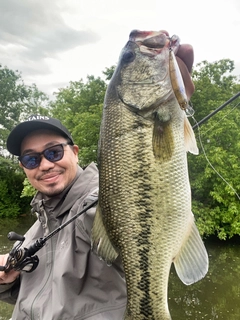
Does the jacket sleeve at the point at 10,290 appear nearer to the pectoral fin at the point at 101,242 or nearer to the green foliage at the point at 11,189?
the pectoral fin at the point at 101,242

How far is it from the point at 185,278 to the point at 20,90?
31.7 m

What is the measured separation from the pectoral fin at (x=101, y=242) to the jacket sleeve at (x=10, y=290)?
46.8 inches

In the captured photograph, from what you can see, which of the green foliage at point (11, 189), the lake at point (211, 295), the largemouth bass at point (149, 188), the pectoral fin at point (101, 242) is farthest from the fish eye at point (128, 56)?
the green foliage at point (11, 189)

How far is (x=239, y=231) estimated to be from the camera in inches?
667

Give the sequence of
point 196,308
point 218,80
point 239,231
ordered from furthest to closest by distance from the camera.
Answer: point 218,80, point 239,231, point 196,308

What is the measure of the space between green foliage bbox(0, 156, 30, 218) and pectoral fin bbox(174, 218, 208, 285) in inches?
Answer: 1019

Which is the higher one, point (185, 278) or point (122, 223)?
point (122, 223)

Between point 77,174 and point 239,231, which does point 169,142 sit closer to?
point 77,174

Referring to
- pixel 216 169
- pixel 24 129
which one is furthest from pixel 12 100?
pixel 24 129

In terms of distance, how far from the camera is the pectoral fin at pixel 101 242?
1848 millimetres

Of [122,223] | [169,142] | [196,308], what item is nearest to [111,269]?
[122,223]

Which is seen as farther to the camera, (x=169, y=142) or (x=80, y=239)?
(x=80, y=239)

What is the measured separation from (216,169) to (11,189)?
1787 centimetres

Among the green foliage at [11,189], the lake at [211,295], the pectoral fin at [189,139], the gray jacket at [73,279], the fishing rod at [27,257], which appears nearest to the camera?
the pectoral fin at [189,139]
